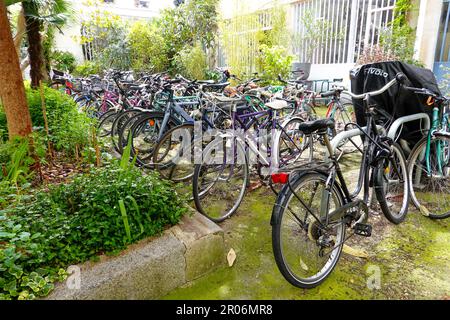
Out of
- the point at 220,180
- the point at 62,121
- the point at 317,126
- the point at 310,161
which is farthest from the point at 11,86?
the point at 310,161

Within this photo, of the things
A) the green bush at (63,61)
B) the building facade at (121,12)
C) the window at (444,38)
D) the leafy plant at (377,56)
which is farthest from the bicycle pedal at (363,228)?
the green bush at (63,61)

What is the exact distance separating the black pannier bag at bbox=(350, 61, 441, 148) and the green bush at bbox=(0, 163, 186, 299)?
7.60 feet

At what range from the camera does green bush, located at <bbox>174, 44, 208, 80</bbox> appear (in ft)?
30.5

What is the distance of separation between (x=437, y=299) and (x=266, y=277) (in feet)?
3.53

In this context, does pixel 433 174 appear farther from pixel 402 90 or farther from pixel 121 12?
pixel 121 12

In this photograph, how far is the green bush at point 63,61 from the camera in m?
11.5

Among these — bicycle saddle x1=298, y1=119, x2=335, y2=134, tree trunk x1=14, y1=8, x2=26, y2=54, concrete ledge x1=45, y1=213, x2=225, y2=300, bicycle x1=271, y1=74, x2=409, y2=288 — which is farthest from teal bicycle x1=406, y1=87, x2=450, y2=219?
tree trunk x1=14, y1=8, x2=26, y2=54

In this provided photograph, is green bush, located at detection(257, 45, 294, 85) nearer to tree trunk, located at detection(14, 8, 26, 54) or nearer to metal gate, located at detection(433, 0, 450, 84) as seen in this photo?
metal gate, located at detection(433, 0, 450, 84)

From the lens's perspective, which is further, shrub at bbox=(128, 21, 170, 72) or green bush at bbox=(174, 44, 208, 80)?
shrub at bbox=(128, 21, 170, 72)

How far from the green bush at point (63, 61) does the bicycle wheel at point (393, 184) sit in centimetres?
1192

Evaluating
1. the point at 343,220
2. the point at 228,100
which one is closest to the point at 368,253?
the point at 343,220

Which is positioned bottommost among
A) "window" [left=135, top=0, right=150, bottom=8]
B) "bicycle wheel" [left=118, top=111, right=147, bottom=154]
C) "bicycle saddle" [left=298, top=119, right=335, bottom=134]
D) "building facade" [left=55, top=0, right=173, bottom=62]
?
"bicycle wheel" [left=118, top=111, right=147, bottom=154]

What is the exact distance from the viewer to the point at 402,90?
2.98 metres

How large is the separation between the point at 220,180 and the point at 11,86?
210 centimetres
